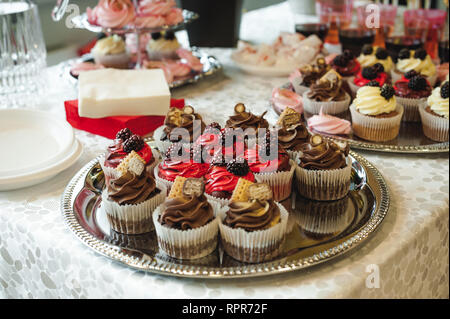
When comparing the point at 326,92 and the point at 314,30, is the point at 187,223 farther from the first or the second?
the point at 314,30

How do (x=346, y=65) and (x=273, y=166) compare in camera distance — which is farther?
(x=346, y=65)

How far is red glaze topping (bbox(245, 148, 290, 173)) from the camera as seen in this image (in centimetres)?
160

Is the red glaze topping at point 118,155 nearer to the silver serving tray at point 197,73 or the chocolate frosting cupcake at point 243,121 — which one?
the chocolate frosting cupcake at point 243,121

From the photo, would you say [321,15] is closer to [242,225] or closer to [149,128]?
[149,128]

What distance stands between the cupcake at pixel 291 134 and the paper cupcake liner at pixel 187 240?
0.45 meters

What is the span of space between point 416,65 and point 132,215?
5.29 feet

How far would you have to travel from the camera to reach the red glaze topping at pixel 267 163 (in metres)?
1.60

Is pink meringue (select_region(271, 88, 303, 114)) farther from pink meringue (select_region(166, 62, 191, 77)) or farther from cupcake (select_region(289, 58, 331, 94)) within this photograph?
pink meringue (select_region(166, 62, 191, 77))

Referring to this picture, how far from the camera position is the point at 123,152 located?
1669 mm

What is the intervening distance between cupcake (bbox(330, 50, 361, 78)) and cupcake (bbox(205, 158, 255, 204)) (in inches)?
46.2

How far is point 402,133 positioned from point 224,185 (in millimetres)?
974

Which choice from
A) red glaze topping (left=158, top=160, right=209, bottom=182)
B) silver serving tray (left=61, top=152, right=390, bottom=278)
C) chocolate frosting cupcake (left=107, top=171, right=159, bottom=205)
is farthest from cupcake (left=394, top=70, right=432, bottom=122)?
chocolate frosting cupcake (left=107, top=171, right=159, bottom=205)

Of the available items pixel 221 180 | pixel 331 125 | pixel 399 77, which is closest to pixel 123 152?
pixel 221 180

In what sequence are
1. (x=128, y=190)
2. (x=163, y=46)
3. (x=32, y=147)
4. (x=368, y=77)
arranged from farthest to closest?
(x=163, y=46) → (x=368, y=77) → (x=32, y=147) → (x=128, y=190)
